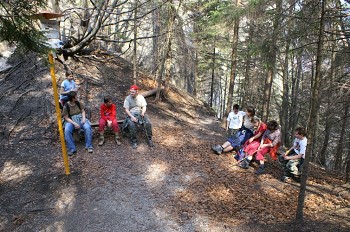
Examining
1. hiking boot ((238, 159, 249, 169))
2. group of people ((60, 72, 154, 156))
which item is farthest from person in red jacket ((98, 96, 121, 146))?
hiking boot ((238, 159, 249, 169))

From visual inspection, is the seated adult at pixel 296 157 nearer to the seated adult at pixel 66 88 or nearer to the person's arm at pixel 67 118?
the person's arm at pixel 67 118

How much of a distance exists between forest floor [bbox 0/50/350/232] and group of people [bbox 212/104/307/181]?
0.28 metres

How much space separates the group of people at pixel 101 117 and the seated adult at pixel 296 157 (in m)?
3.69

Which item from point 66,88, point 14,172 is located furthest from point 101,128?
point 14,172

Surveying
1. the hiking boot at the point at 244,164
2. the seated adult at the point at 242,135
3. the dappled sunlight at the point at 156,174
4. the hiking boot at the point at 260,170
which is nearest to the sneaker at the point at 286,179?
the hiking boot at the point at 260,170

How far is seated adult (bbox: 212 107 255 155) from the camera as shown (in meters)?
7.62

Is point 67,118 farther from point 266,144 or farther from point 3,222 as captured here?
point 266,144

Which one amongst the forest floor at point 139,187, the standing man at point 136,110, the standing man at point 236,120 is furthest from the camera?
the standing man at point 236,120

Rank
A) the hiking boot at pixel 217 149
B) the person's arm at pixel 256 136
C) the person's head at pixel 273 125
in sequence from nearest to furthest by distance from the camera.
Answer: the person's head at pixel 273 125 < the person's arm at pixel 256 136 < the hiking boot at pixel 217 149

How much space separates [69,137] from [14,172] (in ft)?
4.76

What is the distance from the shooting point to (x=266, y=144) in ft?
23.2

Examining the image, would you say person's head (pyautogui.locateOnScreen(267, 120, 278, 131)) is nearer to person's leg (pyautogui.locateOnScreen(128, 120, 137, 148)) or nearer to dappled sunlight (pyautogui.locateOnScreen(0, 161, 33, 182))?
person's leg (pyautogui.locateOnScreen(128, 120, 137, 148))

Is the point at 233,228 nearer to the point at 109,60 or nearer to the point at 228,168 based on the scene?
the point at 228,168

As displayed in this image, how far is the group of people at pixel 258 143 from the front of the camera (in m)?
6.52
